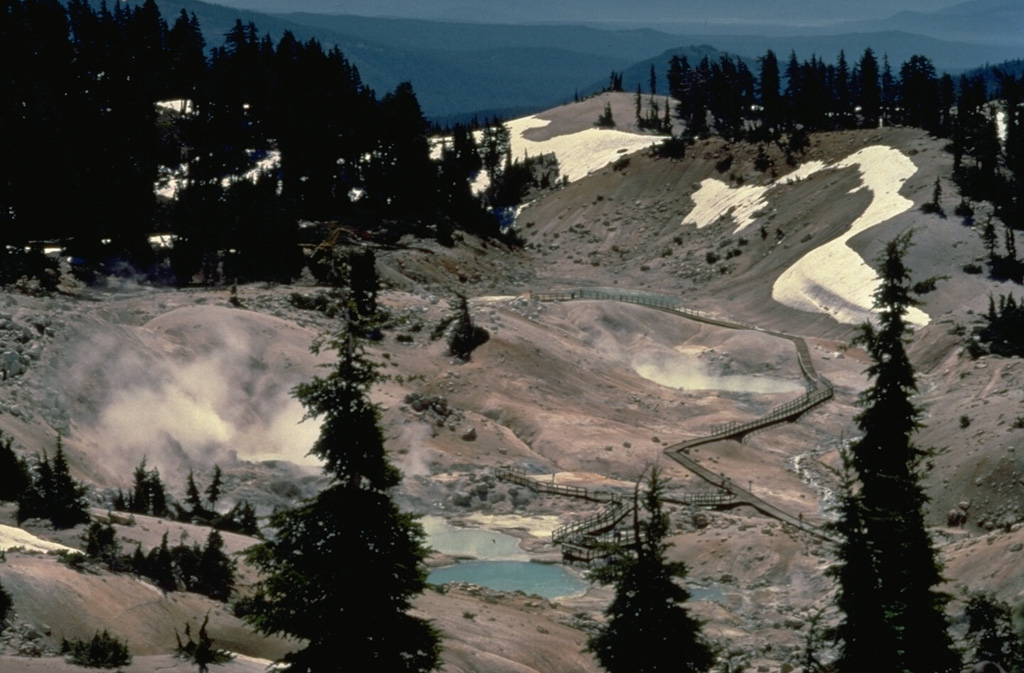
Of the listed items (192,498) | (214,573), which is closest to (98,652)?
(214,573)

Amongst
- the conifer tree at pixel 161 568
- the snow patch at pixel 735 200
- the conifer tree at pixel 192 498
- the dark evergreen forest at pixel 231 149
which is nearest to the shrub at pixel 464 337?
the dark evergreen forest at pixel 231 149

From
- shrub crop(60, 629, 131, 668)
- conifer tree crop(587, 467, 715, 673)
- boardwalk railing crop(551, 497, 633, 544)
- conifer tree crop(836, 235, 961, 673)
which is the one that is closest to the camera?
conifer tree crop(587, 467, 715, 673)

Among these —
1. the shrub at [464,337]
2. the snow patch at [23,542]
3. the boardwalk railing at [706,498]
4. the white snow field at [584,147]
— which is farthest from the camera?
the white snow field at [584,147]

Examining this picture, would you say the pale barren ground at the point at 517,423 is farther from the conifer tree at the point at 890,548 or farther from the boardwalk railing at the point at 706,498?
the conifer tree at the point at 890,548

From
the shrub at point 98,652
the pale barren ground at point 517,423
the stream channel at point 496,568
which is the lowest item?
the stream channel at point 496,568

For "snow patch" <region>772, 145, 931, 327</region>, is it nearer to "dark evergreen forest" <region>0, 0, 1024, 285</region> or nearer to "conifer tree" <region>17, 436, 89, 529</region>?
"dark evergreen forest" <region>0, 0, 1024, 285</region>

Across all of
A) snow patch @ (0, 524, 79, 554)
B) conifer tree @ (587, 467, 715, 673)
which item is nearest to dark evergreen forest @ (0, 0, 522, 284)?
snow patch @ (0, 524, 79, 554)

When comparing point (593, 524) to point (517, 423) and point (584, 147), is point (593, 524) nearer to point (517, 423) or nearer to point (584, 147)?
point (517, 423)
